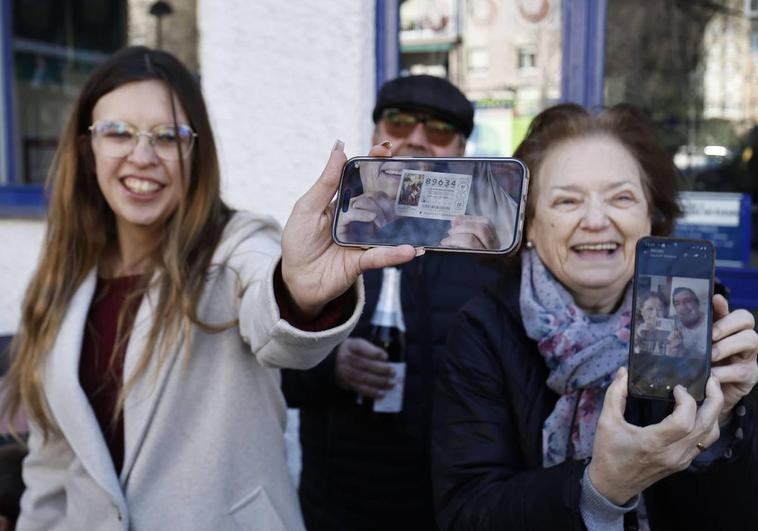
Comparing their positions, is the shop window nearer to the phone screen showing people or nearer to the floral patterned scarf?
the floral patterned scarf

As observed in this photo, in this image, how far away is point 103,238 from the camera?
2.09 meters

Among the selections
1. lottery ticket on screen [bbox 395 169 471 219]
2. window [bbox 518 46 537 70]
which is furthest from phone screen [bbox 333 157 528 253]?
window [bbox 518 46 537 70]

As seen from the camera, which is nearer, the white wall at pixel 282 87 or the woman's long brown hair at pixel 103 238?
the woman's long brown hair at pixel 103 238

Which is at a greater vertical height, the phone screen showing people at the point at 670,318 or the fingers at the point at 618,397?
the phone screen showing people at the point at 670,318

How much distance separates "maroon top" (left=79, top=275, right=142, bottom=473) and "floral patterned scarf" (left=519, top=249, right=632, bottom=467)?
0.96 m

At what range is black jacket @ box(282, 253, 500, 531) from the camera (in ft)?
7.41

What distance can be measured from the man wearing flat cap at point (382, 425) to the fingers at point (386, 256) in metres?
0.87

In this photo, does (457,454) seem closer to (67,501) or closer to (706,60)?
(67,501)

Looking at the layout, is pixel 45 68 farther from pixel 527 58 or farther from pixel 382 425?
pixel 382 425

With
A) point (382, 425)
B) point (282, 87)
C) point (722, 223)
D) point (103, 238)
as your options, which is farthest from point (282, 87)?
point (722, 223)

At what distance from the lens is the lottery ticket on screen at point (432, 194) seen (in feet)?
4.31

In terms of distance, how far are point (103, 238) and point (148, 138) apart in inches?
13.9

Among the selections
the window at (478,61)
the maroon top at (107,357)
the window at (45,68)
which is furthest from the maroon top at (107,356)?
the window at (45,68)

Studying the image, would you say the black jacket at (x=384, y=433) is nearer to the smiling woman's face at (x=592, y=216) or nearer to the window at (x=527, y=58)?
the smiling woman's face at (x=592, y=216)
